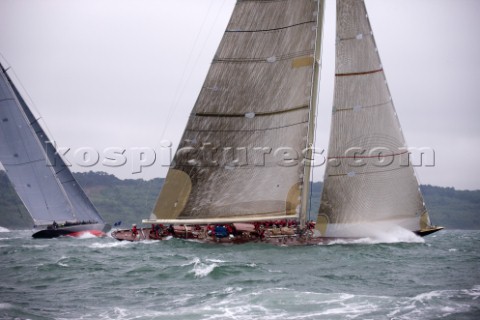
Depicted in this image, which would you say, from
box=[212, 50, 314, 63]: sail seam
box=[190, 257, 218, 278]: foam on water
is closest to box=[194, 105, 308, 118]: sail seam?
box=[212, 50, 314, 63]: sail seam

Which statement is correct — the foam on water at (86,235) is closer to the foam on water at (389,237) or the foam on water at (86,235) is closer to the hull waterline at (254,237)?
the hull waterline at (254,237)

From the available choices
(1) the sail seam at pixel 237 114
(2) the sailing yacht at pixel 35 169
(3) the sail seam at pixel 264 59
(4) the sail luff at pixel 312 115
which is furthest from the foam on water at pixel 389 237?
(2) the sailing yacht at pixel 35 169

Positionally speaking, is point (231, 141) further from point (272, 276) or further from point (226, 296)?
point (226, 296)

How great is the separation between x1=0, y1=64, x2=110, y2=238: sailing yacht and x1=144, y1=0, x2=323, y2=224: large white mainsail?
22324 millimetres

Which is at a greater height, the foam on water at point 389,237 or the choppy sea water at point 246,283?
the foam on water at point 389,237

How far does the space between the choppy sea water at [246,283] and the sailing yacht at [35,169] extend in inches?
901

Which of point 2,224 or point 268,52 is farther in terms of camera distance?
point 2,224

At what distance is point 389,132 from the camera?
31.8 metres

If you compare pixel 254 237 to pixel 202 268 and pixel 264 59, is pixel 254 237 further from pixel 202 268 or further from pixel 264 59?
pixel 202 268

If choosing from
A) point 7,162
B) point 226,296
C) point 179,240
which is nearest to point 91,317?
point 226,296

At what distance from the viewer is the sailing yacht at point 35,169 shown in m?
52.7

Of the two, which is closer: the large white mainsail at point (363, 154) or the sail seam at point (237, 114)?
the large white mainsail at point (363, 154)

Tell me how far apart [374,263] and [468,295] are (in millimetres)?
6884

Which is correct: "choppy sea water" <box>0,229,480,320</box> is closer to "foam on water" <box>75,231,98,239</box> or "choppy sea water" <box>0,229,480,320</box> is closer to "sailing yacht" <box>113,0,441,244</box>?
"sailing yacht" <box>113,0,441,244</box>
